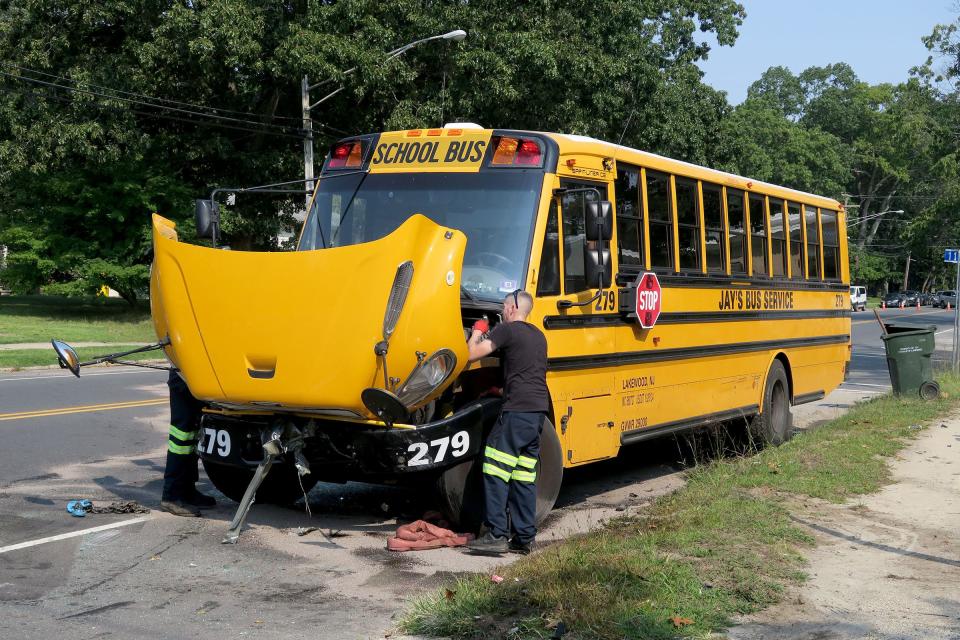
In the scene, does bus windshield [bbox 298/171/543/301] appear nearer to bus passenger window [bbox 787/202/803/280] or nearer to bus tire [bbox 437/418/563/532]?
bus tire [bbox 437/418/563/532]

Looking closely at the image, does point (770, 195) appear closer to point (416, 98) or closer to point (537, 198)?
point (537, 198)

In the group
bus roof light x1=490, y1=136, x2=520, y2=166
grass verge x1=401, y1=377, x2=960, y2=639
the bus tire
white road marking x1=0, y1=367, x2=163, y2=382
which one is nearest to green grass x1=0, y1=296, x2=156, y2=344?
white road marking x1=0, y1=367, x2=163, y2=382

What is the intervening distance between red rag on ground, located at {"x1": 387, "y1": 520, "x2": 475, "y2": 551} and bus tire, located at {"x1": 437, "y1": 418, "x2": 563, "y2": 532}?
0.13 meters

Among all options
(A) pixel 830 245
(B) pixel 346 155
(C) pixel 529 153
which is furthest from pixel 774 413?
(B) pixel 346 155

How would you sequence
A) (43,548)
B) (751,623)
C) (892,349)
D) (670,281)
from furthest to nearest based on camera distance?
(892,349) < (670,281) < (43,548) < (751,623)

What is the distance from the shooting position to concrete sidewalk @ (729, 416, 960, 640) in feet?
17.9

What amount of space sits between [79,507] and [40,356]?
15.3 meters

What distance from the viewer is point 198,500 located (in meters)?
8.61

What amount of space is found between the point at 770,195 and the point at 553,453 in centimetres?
536

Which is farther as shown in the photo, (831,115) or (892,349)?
(831,115)

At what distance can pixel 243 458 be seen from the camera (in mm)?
7496

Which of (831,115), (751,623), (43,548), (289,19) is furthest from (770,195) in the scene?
(831,115)

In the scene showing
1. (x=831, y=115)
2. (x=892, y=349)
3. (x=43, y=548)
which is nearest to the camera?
(x=43, y=548)

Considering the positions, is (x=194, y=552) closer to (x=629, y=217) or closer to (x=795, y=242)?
(x=629, y=217)
